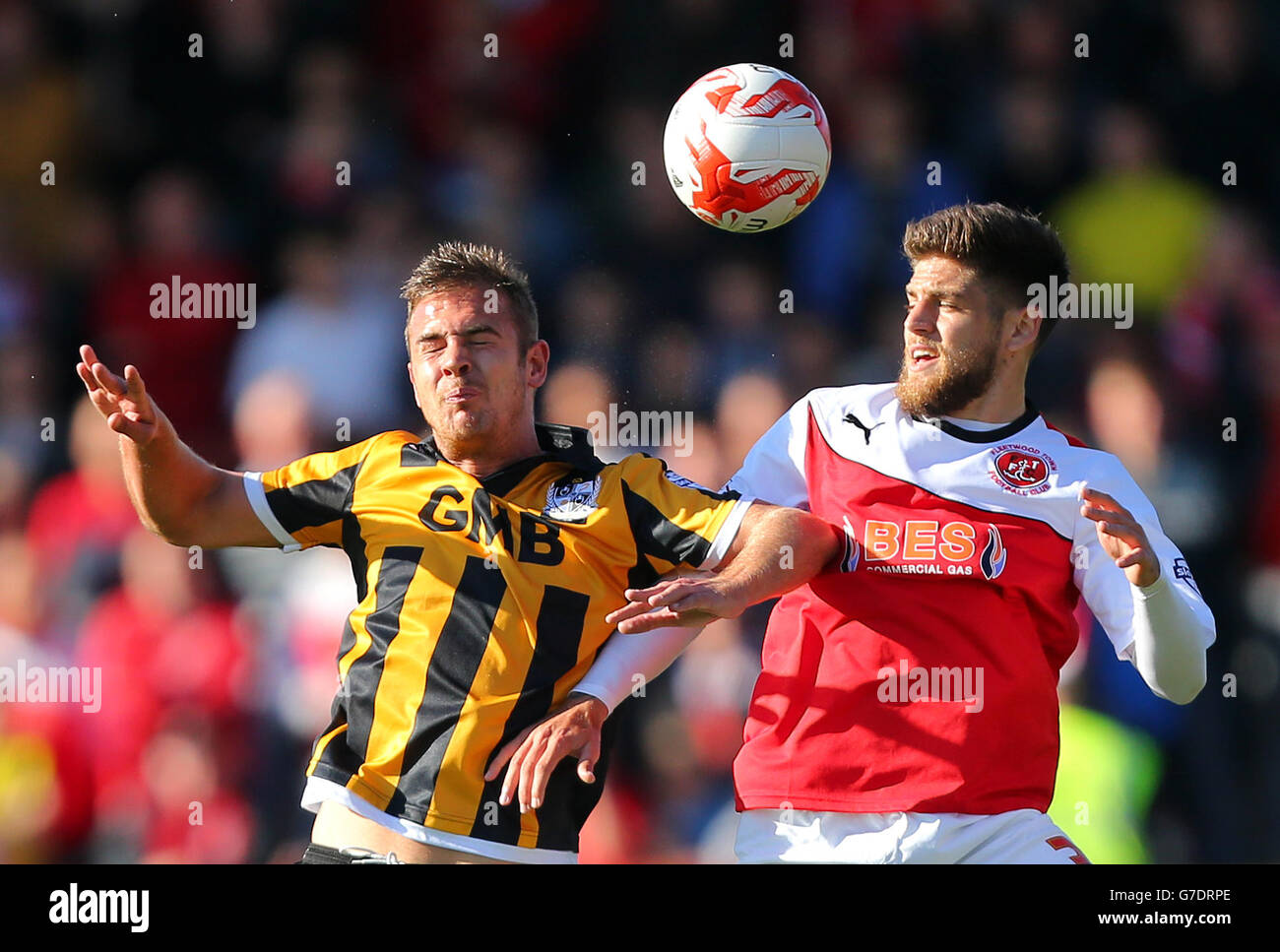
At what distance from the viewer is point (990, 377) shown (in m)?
4.67

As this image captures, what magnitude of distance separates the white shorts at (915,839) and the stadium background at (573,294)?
2.02 m

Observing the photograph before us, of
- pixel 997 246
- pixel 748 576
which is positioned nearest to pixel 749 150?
pixel 997 246

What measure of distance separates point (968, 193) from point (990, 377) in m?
3.55

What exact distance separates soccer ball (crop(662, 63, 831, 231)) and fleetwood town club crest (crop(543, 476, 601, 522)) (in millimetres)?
1167

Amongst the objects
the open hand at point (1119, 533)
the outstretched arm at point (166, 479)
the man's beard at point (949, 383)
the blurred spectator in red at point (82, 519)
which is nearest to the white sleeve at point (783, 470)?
the man's beard at point (949, 383)

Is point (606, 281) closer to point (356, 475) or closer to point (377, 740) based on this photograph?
point (356, 475)

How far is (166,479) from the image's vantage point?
15.2 feet

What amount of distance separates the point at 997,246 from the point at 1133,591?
44.3 inches

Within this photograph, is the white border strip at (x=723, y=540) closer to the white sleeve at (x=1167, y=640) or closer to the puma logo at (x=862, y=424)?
the puma logo at (x=862, y=424)

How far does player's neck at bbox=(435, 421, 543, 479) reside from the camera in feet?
15.3

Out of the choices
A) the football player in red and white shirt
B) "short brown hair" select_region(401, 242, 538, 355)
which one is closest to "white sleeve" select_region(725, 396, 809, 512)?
the football player in red and white shirt

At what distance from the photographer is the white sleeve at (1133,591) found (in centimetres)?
425

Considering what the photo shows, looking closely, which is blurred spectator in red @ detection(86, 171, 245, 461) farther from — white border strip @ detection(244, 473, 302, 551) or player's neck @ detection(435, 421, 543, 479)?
player's neck @ detection(435, 421, 543, 479)

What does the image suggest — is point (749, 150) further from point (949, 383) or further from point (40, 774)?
point (40, 774)
